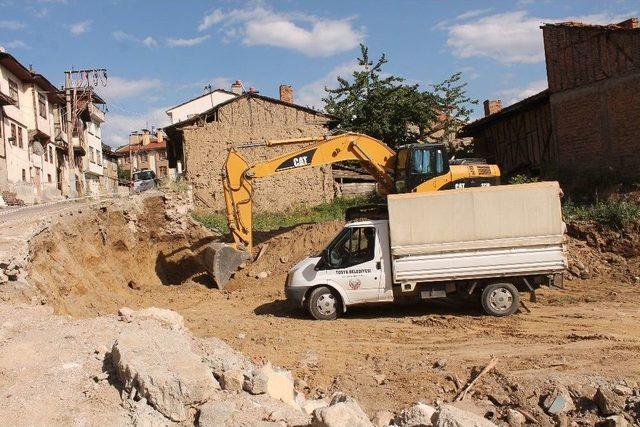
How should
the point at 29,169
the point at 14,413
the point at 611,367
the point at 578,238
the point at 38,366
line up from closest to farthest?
the point at 14,413 < the point at 38,366 < the point at 611,367 < the point at 578,238 < the point at 29,169

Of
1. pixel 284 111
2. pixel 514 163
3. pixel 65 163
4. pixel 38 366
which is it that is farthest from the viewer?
pixel 65 163

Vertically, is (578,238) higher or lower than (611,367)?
higher

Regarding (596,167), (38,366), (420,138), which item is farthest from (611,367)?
(420,138)

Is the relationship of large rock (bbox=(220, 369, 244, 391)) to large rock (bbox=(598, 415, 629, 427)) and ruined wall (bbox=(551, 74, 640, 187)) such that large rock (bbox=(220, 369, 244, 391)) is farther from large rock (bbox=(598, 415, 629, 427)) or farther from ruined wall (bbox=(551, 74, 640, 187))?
ruined wall (bbox=(551, 74, 640, 187))

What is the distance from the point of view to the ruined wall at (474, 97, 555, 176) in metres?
22.8

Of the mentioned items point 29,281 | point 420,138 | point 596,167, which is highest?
point 420,138

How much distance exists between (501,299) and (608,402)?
501cm

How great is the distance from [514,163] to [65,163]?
33.7 metres

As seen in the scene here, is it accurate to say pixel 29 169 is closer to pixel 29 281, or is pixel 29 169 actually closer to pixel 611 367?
pixel 29 281

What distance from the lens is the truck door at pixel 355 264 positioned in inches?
461

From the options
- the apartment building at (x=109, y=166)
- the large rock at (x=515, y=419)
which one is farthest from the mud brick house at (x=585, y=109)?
the apartment building at (x=109, y=166)

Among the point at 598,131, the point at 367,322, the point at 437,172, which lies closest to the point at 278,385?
the point at 367,322

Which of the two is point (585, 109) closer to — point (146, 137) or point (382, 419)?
point (382, 419)

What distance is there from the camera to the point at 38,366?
5.97 metres
